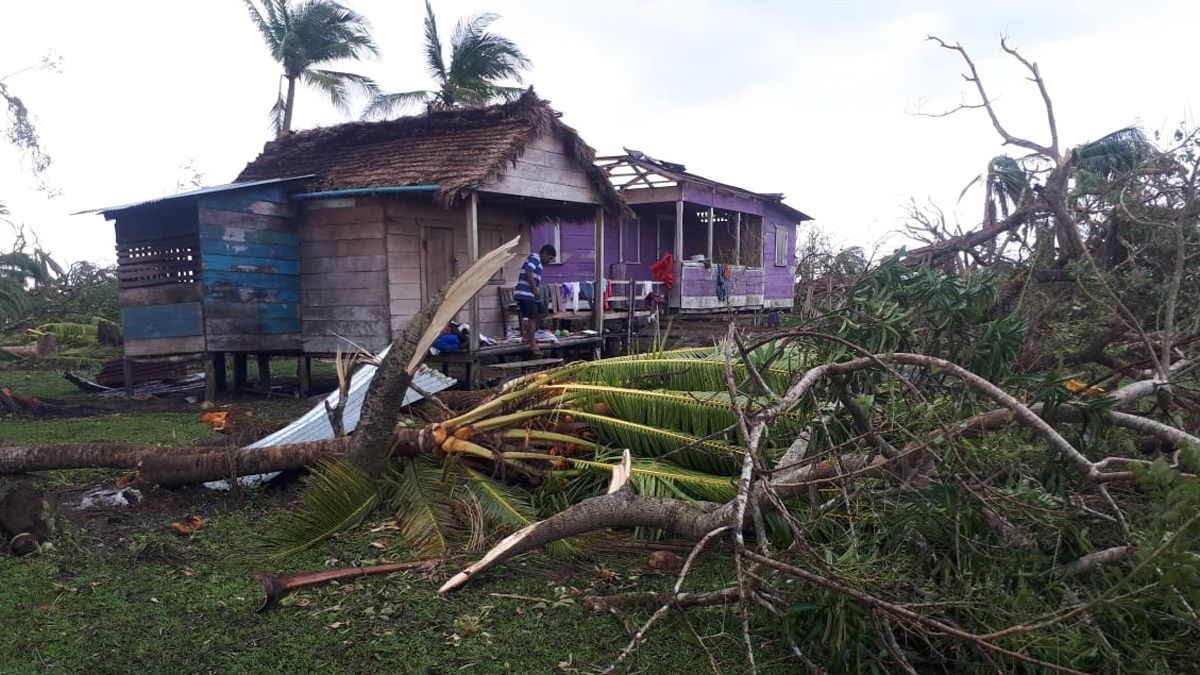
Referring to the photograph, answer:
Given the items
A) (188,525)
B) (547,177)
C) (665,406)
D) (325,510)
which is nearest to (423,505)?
(325,510)

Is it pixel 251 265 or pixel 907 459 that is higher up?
pixel 251 265

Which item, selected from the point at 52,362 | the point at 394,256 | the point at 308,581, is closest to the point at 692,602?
the point at 308,581

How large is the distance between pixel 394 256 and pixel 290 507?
18.6 feet

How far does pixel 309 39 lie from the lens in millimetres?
22750

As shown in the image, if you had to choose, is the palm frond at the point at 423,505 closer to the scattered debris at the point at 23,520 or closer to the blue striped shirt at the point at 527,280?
the scattered debris at the point at 23,520

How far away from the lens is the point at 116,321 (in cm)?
1848

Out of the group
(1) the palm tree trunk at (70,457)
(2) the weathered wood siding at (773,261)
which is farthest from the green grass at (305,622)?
(2) the weathered wood siding at (773,261)

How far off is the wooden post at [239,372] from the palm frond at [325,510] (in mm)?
7331

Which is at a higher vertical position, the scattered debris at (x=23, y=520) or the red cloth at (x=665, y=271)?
the red cloth at (x=665, y=271)

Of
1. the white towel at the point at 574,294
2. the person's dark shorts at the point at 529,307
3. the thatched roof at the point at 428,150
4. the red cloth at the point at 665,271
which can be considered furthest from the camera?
the red cloth at the point at 665,271

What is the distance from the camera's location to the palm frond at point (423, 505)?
4527 millimetres

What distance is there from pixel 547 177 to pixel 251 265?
4.26 metres

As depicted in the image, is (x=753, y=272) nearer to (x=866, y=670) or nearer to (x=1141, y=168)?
(x=1141, y=168)

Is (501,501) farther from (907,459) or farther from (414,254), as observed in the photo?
(414,254)
